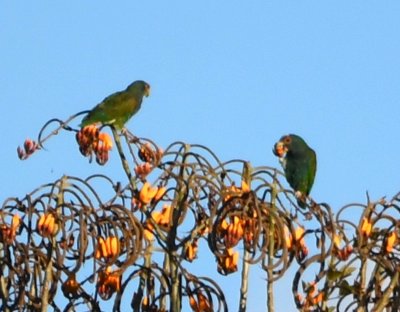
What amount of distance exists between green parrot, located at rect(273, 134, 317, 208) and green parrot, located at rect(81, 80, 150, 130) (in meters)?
0.98

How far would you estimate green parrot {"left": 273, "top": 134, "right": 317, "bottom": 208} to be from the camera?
7.67 meters

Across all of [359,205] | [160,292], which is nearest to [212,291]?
A: [160,292]

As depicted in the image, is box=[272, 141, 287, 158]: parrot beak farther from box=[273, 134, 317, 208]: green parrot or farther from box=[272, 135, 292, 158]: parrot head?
box=[273, 134, 317, 208]: green parrot

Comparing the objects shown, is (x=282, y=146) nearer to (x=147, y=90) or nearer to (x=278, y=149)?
(x=278, y=149)

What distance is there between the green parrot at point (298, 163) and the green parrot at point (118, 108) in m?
0.98

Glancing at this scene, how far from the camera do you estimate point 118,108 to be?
22.1 feet

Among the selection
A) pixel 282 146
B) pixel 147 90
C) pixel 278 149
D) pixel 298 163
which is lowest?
pixel 278 149

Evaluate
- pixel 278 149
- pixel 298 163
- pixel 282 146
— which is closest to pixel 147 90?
pixel 298 163

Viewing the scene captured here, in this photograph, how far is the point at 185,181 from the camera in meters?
4.64

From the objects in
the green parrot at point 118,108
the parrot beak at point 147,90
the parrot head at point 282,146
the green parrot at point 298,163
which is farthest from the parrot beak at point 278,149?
the parrot beak at point 147,90

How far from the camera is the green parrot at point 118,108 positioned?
19.5 feet

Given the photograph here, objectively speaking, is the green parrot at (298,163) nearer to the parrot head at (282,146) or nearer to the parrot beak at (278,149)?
the parrot head at (282,146)

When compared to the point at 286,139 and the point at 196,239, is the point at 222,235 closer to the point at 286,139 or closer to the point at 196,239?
the point at 196,239

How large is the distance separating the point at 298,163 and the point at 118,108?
1.59 metres
